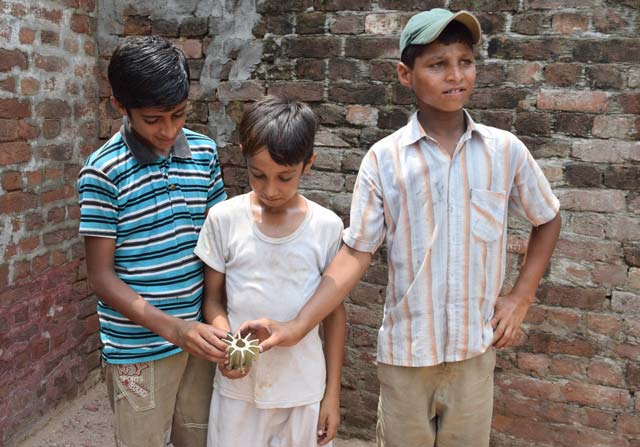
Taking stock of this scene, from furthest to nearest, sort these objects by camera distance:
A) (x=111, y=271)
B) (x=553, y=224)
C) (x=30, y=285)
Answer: (x=30, y=285) < (x=553, y=224) < (x=111, y=271)

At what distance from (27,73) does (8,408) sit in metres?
1.56

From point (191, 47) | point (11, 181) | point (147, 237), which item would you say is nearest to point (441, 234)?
point (147, 237)

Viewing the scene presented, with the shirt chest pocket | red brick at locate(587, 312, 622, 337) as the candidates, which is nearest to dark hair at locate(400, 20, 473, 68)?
the shirt chest pocket

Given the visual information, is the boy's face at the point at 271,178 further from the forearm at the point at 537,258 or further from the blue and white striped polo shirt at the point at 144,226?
the forearm at the point at 537,258

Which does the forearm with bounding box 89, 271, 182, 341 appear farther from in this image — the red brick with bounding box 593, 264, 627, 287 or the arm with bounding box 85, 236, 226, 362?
the red brick with bounding box 593, 264, 627, 287

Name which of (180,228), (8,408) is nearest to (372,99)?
(180,228)

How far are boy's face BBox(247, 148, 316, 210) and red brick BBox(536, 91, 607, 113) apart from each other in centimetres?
134

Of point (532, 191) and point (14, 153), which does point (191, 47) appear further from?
point (532, 191)

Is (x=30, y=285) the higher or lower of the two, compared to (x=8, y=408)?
higher

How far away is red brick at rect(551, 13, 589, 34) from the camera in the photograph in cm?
248

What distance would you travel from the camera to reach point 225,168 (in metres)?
3.14

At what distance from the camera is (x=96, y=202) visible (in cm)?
171

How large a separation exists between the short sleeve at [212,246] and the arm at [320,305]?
8.9 inches

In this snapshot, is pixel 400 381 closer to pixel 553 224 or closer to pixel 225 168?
pixel 553 224
